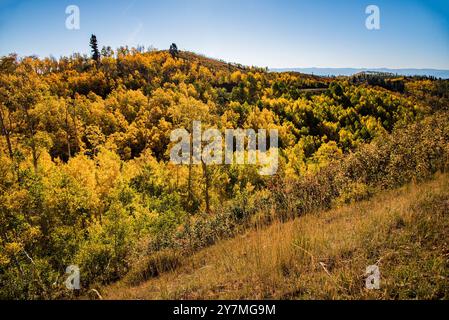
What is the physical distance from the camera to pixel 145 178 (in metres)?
39.1

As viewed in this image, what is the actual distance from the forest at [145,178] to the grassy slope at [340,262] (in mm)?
2379

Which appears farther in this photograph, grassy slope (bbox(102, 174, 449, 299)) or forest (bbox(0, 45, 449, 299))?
forest (bbox(0, 45, 449, 299))

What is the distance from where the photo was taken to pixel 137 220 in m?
Result: 23.9

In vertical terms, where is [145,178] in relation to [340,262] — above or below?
below

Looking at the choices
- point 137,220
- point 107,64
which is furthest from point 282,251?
point 107,64

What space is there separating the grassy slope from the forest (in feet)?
7.81

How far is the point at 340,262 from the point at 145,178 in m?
37.0

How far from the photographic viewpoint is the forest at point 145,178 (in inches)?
372

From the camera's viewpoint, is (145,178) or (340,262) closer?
(340,262)

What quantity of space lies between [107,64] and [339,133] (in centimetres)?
11411

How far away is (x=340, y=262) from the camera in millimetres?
4359

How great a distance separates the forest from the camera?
9445 millimetres

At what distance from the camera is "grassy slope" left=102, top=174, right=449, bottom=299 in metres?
3.64

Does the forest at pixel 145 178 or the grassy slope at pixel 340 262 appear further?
the forest at pixel 145 178
